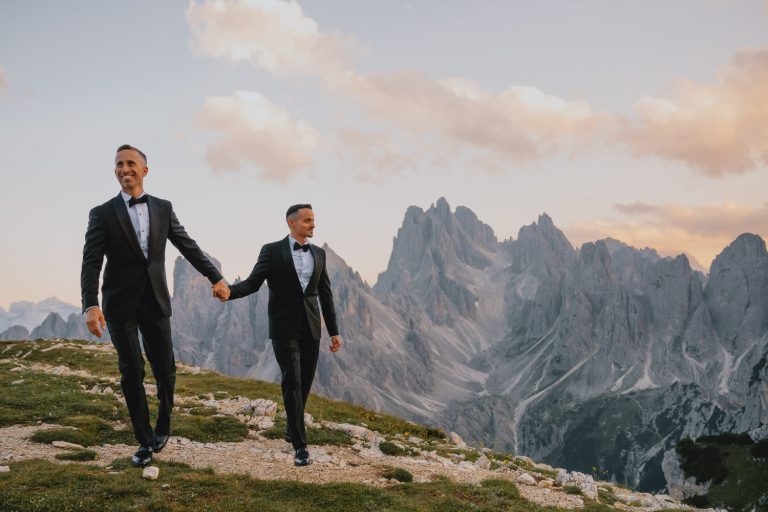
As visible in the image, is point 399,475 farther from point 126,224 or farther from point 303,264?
point 126,224

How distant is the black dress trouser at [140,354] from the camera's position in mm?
10078

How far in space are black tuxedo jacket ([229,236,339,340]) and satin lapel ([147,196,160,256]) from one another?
6.96 ft

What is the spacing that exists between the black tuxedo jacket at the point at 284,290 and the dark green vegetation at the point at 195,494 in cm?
316

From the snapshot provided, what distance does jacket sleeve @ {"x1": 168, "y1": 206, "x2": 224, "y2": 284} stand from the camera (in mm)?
11008

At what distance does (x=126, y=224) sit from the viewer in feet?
33.0

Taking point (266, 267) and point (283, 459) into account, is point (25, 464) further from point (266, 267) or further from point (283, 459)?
point (266, 267)

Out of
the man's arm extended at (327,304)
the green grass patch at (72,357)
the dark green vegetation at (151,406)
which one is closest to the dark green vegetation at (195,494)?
the man's arm extended at (327,304)

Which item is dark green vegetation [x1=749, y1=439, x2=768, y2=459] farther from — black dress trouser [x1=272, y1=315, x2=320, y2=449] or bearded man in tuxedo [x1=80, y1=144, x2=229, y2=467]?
bearded man in tuxedo [x1=80, y1=144, x2=229, y2=467]

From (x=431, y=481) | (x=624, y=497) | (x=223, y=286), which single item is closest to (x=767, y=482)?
(x=624, y=497)

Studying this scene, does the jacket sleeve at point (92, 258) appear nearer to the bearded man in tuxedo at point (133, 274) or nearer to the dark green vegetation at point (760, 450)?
Result: the bearded man in tuxedo at point (133, 274)

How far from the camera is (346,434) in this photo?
15945 mm

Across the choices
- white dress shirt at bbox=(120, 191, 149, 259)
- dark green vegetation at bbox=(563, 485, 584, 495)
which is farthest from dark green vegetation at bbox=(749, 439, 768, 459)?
white dress shirt at bbox=(120, 191, 149, 259)

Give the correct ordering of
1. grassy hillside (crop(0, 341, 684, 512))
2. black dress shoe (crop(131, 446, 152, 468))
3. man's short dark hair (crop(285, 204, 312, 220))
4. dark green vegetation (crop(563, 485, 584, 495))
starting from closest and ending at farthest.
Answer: grassy hillside (crop(0, 341, 684, 512))
black dress shoe (crop(131, 446, 152, 468))
man's short dark hair (crop(285, 204, 312, 220))
dark green vegetation (crop(563, 485, 584, 495))

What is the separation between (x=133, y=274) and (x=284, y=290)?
3169 mm
